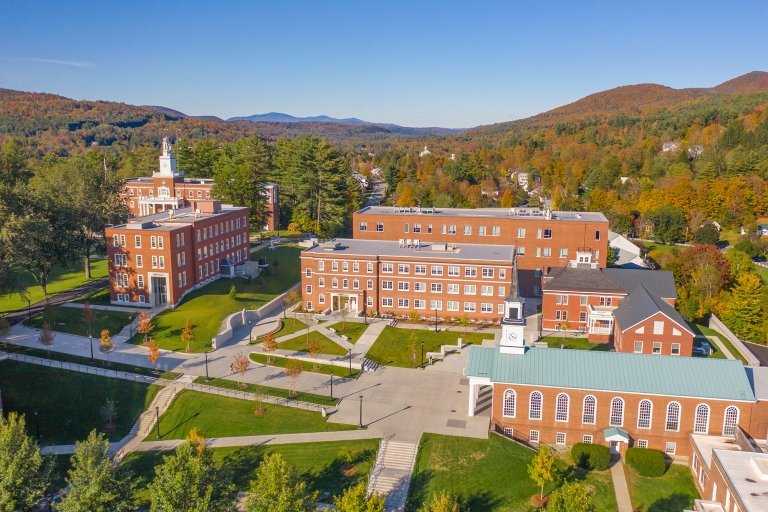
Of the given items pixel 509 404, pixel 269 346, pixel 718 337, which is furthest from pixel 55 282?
pixel 718 337

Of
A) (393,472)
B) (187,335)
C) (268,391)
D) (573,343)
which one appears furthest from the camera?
(573,343)

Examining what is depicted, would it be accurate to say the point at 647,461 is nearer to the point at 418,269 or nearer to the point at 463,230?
the point at 418,269

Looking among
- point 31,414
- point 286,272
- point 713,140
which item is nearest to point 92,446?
point 31,414

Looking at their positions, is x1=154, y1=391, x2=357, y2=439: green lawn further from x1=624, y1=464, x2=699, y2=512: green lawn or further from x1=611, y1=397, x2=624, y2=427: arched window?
x1=624, y1=464, x2=699, y2=512: green lawn

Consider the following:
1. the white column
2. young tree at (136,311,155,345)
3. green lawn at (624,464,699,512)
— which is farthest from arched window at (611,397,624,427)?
young tree at (136,311,155,345)

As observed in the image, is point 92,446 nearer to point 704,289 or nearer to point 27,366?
point 27,366

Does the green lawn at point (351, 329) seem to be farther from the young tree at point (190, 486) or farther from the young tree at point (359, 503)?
the young tree at point (359, 503)

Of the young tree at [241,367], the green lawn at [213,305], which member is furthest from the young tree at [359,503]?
the green lawn at [213,305]
